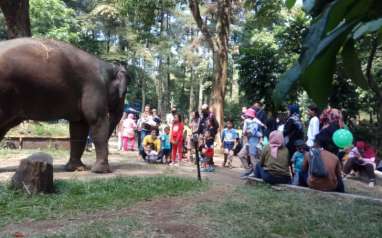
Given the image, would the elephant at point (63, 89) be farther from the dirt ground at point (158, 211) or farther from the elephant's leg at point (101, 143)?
the dirt ground at point (158, 211)

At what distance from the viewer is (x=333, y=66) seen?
96 centimetres

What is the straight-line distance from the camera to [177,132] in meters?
12.0

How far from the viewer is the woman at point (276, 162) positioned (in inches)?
316

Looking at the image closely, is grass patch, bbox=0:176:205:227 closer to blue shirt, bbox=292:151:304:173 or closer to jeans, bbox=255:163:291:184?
jeans, bbox=255:163:291:184

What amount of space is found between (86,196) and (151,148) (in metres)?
5.57

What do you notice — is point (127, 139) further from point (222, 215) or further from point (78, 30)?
point (78, 30)

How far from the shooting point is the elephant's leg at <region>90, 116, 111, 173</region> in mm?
9273

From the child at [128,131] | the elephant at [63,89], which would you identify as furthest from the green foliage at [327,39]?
the child at [128,131]

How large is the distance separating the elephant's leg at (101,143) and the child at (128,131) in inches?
244

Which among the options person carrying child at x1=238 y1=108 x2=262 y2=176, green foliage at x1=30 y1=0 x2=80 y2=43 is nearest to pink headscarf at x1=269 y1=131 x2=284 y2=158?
person carrying child at x1=238 y1=108 x2=262 y2=176

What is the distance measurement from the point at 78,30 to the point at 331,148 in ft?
81.5

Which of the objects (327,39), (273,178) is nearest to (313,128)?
(273,178)

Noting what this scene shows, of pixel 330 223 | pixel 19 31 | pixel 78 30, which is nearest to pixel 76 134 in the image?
pixel 19 31

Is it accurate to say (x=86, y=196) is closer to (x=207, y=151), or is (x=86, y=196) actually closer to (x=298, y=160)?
(x=298, y=160)
